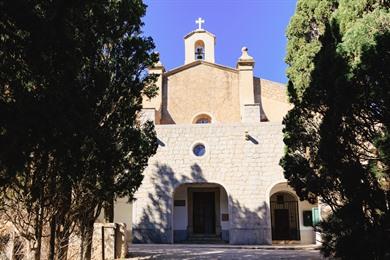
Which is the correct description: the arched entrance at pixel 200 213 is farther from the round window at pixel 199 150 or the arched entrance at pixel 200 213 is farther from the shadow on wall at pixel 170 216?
the round window at pixel 199 150

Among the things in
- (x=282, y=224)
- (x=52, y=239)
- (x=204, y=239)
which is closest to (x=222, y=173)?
(x=204, y=239)

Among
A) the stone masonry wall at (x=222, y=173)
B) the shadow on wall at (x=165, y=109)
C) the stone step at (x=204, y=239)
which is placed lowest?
the stone step at (x=204, y=239)

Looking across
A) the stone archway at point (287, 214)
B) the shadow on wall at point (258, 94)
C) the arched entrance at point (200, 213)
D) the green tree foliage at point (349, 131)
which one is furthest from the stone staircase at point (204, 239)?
the green tree foliage at point (349, 131)

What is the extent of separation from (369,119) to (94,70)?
198 inches

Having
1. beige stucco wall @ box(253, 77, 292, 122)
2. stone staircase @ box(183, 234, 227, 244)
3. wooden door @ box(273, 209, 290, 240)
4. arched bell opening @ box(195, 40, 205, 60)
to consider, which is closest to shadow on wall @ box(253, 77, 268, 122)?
beige stucco wall @ box(253, 77, 292, 122)

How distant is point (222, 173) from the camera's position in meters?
17.3

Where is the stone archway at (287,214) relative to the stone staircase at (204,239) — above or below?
above

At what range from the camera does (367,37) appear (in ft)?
20.3

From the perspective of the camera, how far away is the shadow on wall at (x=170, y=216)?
16594mm

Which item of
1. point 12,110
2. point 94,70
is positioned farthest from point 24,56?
point 94,70

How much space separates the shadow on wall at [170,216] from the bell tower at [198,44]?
34.8 feet

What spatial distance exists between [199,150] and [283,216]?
214 inches

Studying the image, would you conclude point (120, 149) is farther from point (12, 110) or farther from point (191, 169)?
point (191, 169)

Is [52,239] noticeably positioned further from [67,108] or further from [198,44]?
[198,44]
